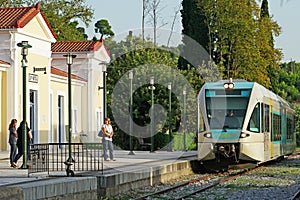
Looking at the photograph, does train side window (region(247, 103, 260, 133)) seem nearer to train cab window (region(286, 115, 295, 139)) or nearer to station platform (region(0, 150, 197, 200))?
station platform (region(0, 150, 197, 200))

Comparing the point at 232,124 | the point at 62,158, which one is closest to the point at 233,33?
the point at 232,124

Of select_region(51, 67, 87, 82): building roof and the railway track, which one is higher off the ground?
select_region(51, 67, 87, 82): building roof

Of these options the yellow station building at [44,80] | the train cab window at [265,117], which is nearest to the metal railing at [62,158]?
the train cab window at [265,117]

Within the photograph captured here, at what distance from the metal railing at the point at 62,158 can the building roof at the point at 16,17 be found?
14.2 m

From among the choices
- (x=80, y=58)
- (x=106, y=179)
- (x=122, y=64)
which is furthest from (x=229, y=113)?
(x=122, y=64)

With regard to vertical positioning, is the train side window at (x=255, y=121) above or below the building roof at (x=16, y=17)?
below

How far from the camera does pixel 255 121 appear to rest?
25250mm

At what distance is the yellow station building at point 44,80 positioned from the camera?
33.7 meters

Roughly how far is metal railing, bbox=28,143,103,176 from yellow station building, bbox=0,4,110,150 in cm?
1355

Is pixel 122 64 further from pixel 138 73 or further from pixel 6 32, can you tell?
pixel 6 32

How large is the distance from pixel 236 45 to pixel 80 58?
19.7m

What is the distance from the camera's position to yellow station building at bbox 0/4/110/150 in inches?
1326

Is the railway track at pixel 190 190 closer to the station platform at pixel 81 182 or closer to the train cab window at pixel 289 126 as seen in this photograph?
the station platform at pixel 81 182

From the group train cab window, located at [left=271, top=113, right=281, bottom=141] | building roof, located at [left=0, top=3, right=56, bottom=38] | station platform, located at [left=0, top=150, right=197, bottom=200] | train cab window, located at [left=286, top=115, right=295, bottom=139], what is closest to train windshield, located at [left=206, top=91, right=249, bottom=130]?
station platform, located at [left=0, top=150, right=197, bottom=200]
